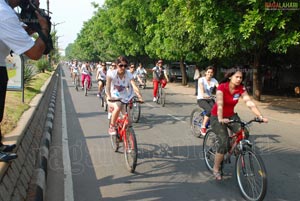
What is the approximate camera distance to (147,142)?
8.70m

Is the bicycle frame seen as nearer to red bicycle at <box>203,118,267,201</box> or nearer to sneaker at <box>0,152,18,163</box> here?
red bicycle at <box>203,118,267,201</box>

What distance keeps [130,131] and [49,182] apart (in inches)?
61.5

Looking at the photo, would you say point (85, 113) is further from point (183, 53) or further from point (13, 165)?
point (183, 53)

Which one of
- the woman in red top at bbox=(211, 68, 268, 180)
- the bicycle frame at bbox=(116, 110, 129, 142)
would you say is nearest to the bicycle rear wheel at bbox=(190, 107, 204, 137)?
the bicycle frame at bbox=(116, 110, 129, 142)

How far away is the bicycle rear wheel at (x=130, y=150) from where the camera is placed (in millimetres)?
6414

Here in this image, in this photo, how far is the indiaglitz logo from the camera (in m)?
12.1

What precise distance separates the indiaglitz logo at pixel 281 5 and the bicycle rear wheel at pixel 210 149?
22.8 ft

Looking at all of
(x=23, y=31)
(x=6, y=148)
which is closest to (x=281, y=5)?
(x=6, y=148)

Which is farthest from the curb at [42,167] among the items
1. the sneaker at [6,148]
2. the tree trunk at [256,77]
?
the tree trunk at [256,77]

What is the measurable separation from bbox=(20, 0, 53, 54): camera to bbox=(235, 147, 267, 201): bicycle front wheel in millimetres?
2934

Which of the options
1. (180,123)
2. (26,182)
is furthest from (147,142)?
(26,182)

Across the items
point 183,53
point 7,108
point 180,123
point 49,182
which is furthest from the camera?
point 183,53

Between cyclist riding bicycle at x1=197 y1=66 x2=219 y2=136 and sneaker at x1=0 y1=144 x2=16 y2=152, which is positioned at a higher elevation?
cyclist riding bicycle at x1=197 y1=66 x2=219 y2=136

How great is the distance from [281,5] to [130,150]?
318 inches
